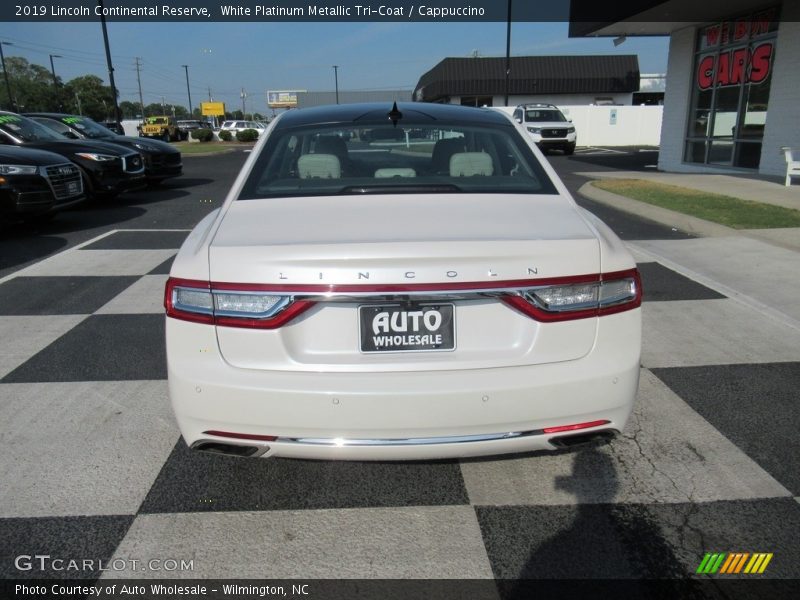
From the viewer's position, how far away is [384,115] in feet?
11.6

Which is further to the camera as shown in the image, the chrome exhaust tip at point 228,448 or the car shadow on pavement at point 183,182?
the car shadow on pavement at point 183,182

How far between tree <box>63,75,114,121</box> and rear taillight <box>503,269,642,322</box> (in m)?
118

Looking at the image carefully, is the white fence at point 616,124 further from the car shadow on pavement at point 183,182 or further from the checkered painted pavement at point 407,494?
the checkered painted pavement at point 407,494

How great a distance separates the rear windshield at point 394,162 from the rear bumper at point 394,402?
962 mm

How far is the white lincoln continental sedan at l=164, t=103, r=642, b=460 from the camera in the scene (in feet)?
7.24

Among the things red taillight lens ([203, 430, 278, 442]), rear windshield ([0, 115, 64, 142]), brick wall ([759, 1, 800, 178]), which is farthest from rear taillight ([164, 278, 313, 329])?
brick wall ([759, 1, 800, 178])

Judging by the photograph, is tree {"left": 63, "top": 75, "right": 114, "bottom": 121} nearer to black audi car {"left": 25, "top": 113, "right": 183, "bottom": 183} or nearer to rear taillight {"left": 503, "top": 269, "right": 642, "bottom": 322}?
black audi car {"left": 25, "top": 113, "right": 183, "bottom": 183}

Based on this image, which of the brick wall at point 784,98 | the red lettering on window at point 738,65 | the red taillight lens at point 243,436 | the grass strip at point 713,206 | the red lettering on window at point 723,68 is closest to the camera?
the red taillight lens at point 243,436

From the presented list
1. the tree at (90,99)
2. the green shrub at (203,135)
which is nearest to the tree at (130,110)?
the tree at (90,99)

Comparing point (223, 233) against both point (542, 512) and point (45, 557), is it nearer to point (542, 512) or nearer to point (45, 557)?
point (45, 557)

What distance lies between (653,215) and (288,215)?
27.2ft

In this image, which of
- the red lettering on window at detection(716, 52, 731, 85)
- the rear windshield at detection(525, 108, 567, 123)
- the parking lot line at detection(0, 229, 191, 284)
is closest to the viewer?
the parking lot line at detection(0, 229, 191, 284)

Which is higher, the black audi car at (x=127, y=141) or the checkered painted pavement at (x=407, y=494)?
the black audi car at (x=127, y=141)

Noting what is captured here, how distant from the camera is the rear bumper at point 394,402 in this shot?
87.1 inches
